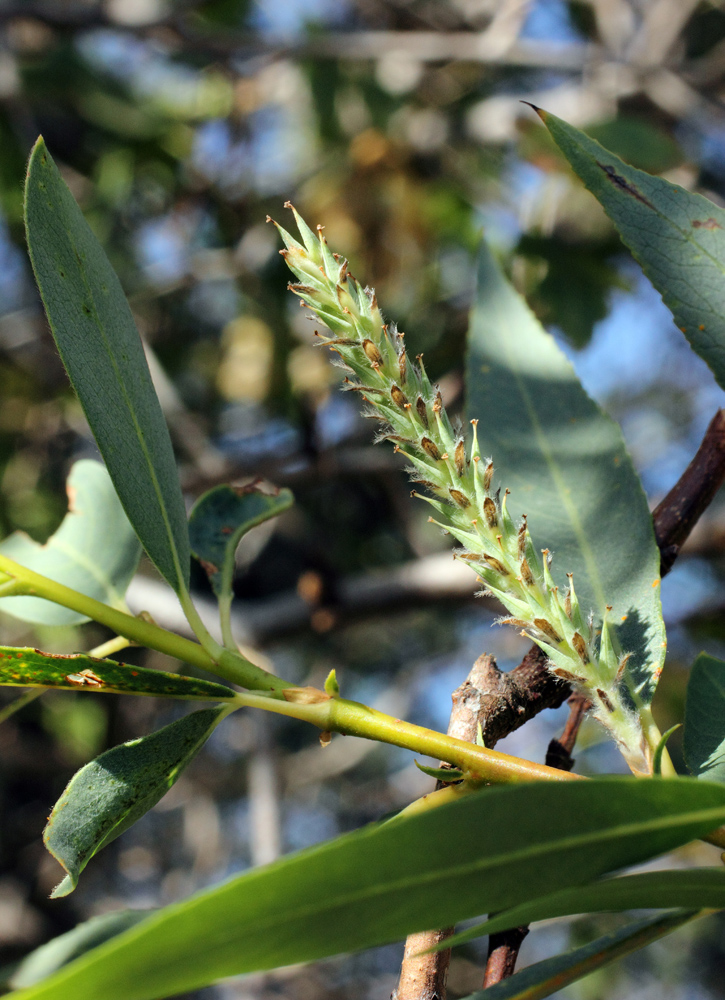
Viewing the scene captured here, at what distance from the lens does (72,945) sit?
2.07ft

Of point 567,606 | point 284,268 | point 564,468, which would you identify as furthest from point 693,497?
point 284,268

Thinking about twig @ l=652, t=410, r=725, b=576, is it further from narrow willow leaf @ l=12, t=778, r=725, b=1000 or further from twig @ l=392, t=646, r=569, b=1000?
narrow willow leaf @ l=12, t=778, r=725, b=1000

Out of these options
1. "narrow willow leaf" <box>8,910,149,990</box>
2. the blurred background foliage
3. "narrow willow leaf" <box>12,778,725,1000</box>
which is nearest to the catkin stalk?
"narrow willow leaf" <box>12,778,725,1000</box>

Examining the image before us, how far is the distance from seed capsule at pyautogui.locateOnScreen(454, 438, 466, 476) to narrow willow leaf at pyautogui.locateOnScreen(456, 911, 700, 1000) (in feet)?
0.67

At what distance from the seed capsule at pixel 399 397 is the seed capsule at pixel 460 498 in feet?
0.14

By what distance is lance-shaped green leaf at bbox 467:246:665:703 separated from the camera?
458 millimetres

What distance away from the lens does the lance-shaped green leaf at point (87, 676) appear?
371 millimetres

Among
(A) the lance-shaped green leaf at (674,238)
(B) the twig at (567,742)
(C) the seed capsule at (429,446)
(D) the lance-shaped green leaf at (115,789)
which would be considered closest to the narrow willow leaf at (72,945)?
(D) the lance-shaped green leaf at (115,789)

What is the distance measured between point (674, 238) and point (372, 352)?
188 mm

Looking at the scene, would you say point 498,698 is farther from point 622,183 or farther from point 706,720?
point 622,183

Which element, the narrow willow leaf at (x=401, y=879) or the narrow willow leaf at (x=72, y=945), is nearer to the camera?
the narrow willow leaf at (x=401, y=879)

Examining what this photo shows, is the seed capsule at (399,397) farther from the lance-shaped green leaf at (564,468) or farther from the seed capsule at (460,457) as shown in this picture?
the lance-shaped green leaf at (564,468)

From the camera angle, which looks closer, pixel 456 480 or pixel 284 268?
pixel 456 480

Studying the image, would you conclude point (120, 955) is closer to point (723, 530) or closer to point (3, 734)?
point (723, 530)
